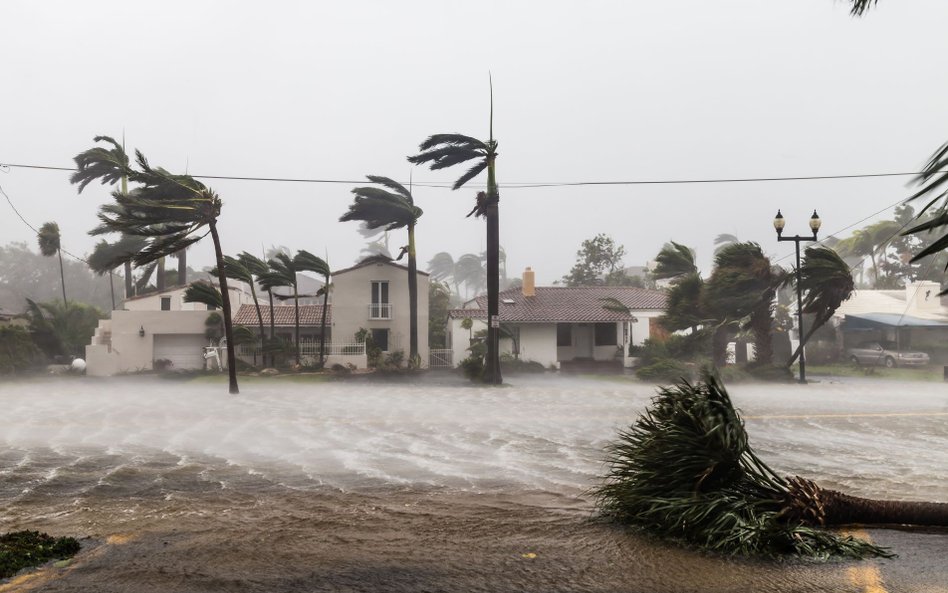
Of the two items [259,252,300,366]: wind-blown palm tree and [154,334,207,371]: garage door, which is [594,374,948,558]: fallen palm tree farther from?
[154,334,207,371]: garage door

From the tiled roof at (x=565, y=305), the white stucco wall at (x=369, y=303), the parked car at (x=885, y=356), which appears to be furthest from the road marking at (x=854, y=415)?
the white stucco wall at (x=369, y=303)

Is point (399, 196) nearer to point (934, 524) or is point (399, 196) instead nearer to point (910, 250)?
point (934, 524)

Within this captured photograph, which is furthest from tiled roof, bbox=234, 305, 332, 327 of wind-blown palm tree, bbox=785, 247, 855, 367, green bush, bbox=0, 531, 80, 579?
green bush, bbox=0, 531, 80, 579

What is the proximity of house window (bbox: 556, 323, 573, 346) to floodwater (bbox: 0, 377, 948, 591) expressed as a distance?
59.3ft

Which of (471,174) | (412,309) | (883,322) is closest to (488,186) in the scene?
(471,174)

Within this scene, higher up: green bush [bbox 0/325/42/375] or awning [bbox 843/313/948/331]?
awning [bbox 843/313/948/331]

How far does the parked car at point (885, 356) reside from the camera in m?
37.3

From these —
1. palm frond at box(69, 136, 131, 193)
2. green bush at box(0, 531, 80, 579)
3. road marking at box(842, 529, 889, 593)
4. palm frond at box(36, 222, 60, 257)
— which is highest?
palm frond at box(69, 136, 131, 193)

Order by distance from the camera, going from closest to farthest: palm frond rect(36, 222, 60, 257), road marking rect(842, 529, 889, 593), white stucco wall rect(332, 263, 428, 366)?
road marking rect(842, 529, 889, 593)
white stucco wall rect(332, 263, 428, 366)
palm frond rect(36, 222, 60, 257)

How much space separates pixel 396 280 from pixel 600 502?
32.4m

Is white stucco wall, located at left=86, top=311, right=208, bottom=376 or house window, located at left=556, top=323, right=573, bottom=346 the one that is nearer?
white stucco wall, located at left=86, top=311, right=208, bottom=376

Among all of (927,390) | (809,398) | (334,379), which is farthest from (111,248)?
(927,390)

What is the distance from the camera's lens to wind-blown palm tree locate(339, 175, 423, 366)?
39062 millimetres

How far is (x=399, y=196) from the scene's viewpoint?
1602 inches
